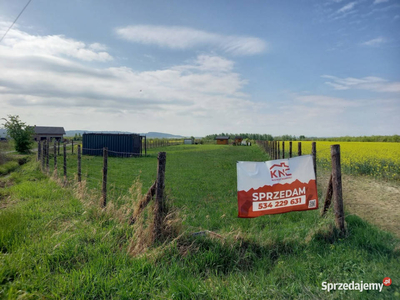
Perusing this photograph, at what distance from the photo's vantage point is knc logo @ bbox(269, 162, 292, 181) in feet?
16.8

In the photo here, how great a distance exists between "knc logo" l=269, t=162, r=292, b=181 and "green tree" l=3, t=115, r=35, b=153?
32.6m

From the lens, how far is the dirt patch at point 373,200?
6.17 m

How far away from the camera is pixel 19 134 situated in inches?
1169

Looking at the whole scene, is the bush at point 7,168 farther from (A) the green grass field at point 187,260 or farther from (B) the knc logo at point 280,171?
(B) the knc logo at point 280,171

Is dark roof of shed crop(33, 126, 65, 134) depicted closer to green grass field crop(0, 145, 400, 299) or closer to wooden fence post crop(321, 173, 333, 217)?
green grass field crop(0, 145, 400, 299)

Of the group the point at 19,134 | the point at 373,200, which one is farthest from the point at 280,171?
the point at 19,134

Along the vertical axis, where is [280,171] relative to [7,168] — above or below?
above

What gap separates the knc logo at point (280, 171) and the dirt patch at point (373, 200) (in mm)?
2513

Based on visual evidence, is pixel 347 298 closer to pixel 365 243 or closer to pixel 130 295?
pixel 365 243

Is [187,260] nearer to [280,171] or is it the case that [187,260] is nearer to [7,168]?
[280,171]

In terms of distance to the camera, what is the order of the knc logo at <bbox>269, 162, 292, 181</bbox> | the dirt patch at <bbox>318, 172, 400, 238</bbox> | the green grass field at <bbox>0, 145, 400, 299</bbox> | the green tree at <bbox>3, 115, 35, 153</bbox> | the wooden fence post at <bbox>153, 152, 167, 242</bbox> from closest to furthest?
1. the green grass field at <bbox>0, 145, 400, 299</bbox>
2. the wooden fence post at <bbox>153, 152, 167, 242</bbox>
3. the knc logo at <bbox>269, 162, 292, 181</bbox>
4. the dirt patch at <bbox>318, 172, 400, 238</bbox>
5. the green tree at <bbox>3, 115, 35, 153</bbox>

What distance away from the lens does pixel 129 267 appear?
3.74 meters

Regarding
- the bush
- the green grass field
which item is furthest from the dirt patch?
the bush

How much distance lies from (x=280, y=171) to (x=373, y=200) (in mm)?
4738
